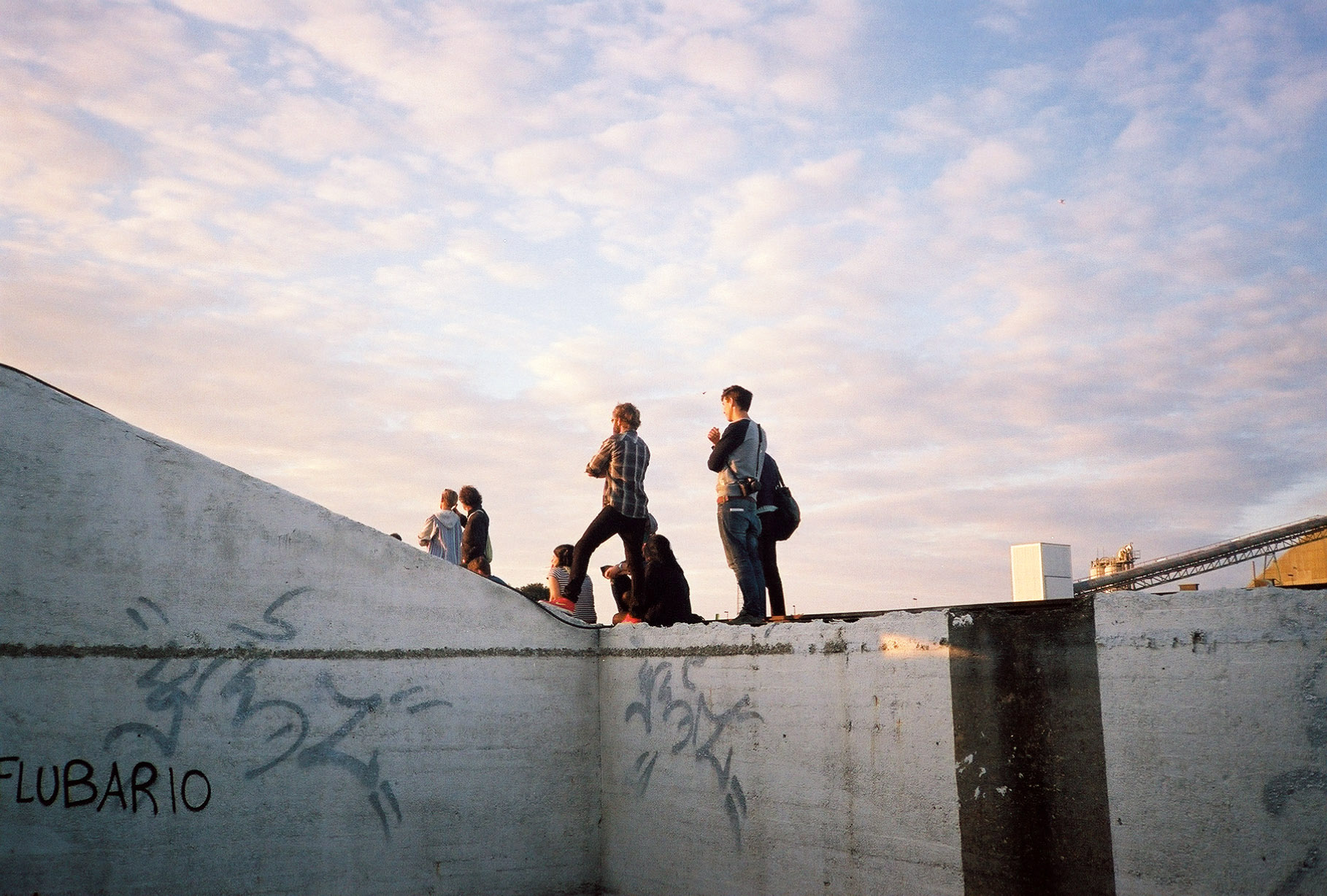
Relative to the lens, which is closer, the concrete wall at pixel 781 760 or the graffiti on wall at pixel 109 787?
the concrete wall at pixel 781 760

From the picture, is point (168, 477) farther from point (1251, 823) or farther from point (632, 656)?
point (1251, 823)

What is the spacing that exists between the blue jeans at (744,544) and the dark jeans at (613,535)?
3.08 feet

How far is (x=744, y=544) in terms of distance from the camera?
7082mm

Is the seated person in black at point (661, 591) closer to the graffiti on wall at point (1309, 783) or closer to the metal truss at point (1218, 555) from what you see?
the graffiti on wall at point (1309, 783)

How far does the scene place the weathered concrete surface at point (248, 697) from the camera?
586cm

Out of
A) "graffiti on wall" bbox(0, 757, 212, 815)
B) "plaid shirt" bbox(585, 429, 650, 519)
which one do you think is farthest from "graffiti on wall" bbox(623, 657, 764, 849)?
"graffiti on wall" bbox(0, 757, 212, 815)

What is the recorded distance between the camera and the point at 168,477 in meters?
6.38

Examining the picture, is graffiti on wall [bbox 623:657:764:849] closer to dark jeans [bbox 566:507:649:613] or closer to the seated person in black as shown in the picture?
the seated person in black

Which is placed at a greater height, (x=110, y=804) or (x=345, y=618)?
(x=345, y=618)

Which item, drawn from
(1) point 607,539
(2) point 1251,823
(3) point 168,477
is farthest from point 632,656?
(2) point 1251,823

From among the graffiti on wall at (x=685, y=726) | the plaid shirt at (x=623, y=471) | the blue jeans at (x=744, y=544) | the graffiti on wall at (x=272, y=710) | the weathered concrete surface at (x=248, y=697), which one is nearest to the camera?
the weathered concrete surface at (x=248, y=697)

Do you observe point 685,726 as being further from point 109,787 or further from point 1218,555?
point 1218,555

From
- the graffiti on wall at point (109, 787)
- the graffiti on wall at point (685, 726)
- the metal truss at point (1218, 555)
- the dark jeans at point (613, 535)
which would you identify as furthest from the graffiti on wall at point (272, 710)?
the metal truss at point (1218, 555)

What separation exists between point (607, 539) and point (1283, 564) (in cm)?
2069
